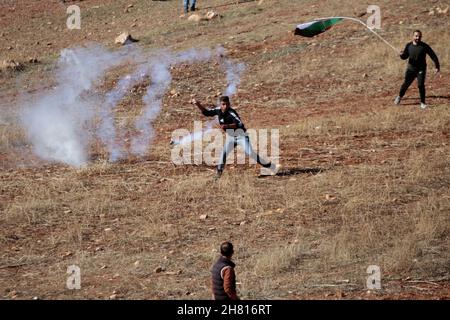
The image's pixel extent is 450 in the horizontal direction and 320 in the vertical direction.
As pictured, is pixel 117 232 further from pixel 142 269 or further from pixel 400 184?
pixel 400 184

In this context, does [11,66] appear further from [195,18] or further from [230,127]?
[230,127]

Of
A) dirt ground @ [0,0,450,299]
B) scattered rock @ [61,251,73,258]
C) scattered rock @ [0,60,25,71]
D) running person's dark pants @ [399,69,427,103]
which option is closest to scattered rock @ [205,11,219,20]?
dirt ground @ [0,0,450,299]

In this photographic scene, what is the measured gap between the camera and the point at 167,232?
10.6 m

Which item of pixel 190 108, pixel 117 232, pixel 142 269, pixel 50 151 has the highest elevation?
pixel 190 108

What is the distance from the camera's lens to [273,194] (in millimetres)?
11891

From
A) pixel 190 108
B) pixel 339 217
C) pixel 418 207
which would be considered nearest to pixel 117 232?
pixel 339 217

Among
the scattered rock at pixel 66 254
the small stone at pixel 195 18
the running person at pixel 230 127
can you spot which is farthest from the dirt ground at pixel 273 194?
the small stone at pixel 195 18

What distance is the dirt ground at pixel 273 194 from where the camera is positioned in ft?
30.3

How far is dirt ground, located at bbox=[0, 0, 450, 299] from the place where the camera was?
9.25 meters

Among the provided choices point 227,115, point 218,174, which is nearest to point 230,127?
point 227,115

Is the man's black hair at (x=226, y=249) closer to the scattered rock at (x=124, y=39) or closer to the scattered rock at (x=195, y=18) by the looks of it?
the scattered rock at (x=124, y=39)

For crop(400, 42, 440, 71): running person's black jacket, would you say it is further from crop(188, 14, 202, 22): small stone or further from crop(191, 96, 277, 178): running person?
crop(188, 14, 202, 22): small stone

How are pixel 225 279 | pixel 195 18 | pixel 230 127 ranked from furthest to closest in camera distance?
pixel 195 18 → pixel 230 127 → pixel 225 279

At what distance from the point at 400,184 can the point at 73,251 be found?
5076 millimetres
